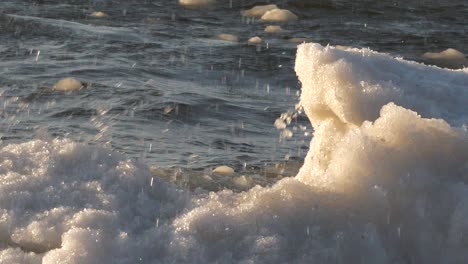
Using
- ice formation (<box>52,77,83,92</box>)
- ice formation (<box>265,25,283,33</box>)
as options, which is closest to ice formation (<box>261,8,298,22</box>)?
ice formation (<box>265,25,283,33</box>)

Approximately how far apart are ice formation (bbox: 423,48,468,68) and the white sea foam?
7.40 meters

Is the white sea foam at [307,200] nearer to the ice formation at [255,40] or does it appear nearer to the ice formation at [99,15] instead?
the ice formation at [255,40]

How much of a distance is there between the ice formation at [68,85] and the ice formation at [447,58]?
439 cm

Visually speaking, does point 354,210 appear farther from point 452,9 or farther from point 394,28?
point 452,9

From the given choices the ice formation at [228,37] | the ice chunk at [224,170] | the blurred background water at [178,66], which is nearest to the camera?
the ice chunk at [224,170]

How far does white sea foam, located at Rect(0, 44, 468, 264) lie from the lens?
17.7 feet

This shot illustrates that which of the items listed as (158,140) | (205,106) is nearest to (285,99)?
(205,106)

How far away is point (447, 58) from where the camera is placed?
44.9ft

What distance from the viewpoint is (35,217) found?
5.58m

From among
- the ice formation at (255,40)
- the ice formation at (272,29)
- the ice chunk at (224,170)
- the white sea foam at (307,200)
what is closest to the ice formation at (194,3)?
the ice formation at (272,29)

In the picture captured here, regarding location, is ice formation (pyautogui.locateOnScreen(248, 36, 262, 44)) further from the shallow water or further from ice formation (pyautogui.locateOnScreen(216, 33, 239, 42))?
the shallow water

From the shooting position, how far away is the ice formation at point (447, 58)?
44.2ft

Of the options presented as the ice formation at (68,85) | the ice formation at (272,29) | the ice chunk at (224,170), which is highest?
the ice chunk at (224,170)

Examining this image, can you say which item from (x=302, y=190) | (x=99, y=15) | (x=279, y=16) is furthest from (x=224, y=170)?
(x=279, y=16)
